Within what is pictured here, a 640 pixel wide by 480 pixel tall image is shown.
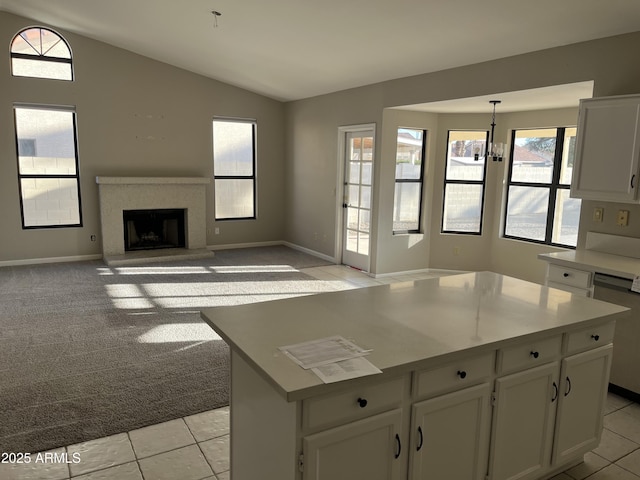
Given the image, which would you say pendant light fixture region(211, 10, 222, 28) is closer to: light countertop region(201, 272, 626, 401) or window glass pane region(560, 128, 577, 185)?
light countertop region(201, 272, 626, 401)

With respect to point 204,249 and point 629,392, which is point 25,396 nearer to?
point 629,392

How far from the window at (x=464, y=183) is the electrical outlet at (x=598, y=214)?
9.12ft

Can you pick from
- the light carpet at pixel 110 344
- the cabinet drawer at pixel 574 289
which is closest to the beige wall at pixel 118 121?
the light carpet at pixel 110 344

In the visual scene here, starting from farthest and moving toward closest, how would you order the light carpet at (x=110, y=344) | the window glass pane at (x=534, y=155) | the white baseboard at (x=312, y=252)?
the white baseboard at (x=312, y=252) < the window glass pane at (x=534, y=155) < the light carpet at (x=110, y=344)

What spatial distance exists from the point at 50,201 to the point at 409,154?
5.24 meters

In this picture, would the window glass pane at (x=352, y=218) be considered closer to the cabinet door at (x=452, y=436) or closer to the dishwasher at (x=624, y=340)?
the dishwasher at (x=624, y=340)

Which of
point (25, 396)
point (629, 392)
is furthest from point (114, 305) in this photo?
point (629, 392)

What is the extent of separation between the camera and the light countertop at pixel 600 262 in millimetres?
3127

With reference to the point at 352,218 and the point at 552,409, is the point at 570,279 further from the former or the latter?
the point at 352,218

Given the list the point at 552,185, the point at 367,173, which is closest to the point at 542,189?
Result: the point at 552,185

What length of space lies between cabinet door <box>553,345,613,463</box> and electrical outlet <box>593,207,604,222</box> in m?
1.77

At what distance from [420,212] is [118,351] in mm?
4469

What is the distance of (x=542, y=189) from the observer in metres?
5.95

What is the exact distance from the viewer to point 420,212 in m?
6.80
